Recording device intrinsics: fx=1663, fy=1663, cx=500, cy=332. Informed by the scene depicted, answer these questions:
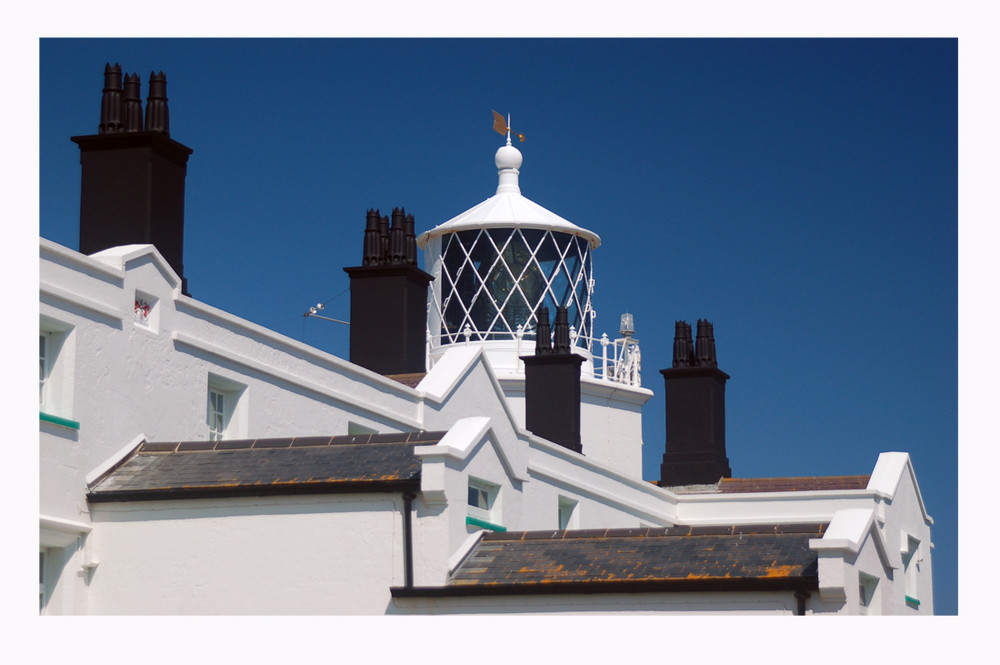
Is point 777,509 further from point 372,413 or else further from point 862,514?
point 862,514

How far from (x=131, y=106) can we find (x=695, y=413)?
15612mm

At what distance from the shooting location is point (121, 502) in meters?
18.3

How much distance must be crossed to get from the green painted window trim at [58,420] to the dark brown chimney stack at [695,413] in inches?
687

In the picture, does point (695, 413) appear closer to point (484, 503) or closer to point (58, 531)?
point (484, 503)

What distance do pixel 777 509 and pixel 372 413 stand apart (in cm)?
1067

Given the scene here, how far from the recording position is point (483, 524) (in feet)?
66.4

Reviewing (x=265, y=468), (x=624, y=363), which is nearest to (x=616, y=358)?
(x=624, y=363)

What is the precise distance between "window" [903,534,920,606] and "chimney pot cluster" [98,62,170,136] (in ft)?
52.6

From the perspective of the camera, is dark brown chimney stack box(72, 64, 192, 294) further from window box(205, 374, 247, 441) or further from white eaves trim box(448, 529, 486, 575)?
white eaves trim box(448, 529, 486, 575)

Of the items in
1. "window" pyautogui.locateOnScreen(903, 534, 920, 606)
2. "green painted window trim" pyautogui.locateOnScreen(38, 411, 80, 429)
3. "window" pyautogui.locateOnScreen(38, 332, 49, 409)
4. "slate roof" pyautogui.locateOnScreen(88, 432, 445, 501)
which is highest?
"window" pyautogui.locateOnScreen(38, 332, 49, 409)

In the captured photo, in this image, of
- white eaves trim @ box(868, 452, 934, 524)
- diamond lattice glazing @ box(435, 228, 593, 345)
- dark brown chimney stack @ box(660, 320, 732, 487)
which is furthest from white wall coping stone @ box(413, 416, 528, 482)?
diamond lattice glazing @ box(435, 228, 593, 345)

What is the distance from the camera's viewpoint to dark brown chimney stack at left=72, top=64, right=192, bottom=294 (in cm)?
2147

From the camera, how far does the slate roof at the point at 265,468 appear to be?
18078mm
